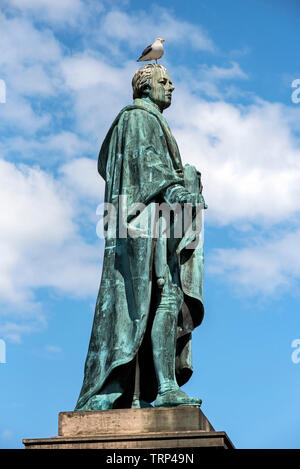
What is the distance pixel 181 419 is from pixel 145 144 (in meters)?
4.02

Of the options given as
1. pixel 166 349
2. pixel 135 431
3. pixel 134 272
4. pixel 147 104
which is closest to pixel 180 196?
pixel 134 272

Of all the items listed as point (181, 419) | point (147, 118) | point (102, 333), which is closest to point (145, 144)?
point (147, 118)

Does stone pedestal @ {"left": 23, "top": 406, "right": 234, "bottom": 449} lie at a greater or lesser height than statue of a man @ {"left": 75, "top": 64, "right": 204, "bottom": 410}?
lesser

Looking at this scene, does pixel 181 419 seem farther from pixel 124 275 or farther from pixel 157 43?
pixel 157 43

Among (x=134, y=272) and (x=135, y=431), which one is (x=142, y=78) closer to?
(x=134, y=272)

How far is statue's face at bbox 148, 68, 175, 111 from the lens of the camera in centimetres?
1568

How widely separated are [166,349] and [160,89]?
4.04 m

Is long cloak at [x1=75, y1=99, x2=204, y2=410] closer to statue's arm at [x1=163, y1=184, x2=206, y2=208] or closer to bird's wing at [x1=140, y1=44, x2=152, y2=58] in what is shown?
statue's arm at [x1=163, y1=184, x2=206, y2=208]

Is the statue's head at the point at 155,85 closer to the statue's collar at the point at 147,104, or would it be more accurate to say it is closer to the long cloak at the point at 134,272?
the statue's collar at the point at 147,104

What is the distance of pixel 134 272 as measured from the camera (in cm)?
1427

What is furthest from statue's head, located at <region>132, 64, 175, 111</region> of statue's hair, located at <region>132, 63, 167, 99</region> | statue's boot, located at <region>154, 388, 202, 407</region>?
statue's boot, located at <region>154, 388, 202, 407</region>

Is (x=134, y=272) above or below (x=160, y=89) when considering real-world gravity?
below

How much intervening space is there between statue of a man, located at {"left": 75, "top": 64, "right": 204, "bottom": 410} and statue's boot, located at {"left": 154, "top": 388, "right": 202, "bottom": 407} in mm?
13
